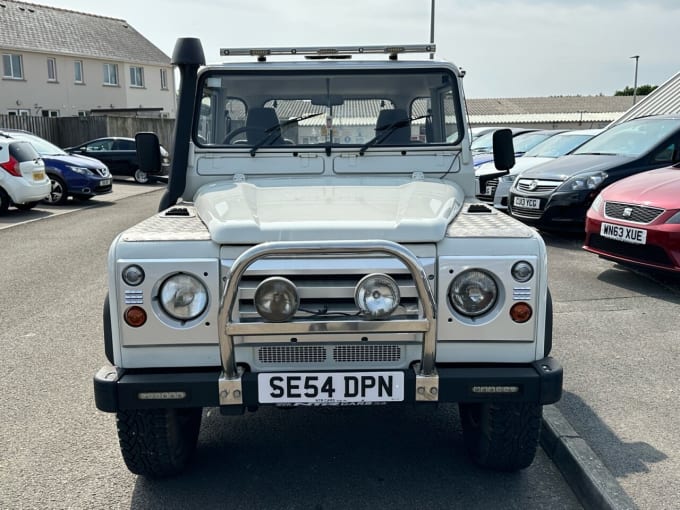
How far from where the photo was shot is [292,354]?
299 centimetres

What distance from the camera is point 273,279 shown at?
2834 mm

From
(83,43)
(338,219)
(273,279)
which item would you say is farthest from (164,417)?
(83,43)

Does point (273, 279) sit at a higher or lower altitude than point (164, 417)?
higher

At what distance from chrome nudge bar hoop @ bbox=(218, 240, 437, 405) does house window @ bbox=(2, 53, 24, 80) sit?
3821cm

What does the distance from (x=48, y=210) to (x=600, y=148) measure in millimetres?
11130

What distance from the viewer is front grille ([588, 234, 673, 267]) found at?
6628 mm

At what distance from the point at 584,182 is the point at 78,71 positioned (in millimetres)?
37107

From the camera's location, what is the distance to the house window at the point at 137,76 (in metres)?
43.6

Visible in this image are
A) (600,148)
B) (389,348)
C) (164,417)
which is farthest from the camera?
(600,148)

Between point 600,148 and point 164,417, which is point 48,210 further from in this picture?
point 164,417

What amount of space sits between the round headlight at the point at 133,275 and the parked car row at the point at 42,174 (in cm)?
794

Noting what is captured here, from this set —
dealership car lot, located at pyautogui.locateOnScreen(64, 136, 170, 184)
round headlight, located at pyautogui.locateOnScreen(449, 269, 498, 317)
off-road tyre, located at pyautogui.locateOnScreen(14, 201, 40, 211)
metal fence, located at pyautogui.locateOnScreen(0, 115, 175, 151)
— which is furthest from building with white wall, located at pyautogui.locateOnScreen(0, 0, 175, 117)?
round headlight, located at pyautogui.locateOnScreen(449, 269, 498, 317)

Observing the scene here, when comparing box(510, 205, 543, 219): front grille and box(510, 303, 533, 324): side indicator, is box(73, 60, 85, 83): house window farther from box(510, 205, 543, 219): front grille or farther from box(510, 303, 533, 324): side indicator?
box(510, 303, 533, 324): side indicator

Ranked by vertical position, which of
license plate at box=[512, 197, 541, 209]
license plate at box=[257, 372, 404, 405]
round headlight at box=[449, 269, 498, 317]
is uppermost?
round headlight at box=[449, 269, 498, 317]
